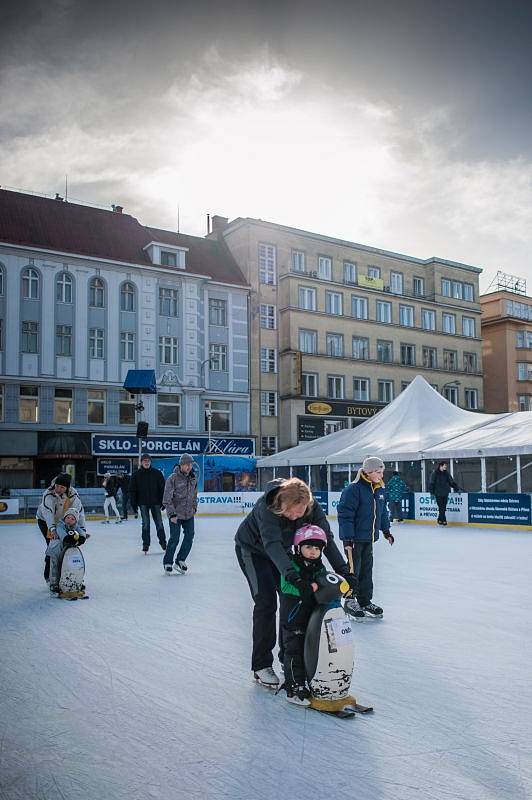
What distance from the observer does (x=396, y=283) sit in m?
54.9

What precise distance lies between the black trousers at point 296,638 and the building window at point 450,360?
52843mm

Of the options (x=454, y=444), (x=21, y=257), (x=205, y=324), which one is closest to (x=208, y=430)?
(x=205, y=324)

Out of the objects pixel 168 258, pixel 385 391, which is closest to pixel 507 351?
pixel 385 391

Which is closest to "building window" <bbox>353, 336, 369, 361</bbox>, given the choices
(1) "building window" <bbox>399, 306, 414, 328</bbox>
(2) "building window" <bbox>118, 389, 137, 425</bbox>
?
(1) "building window" <bbox>399, 306, 414, 328</bbox>

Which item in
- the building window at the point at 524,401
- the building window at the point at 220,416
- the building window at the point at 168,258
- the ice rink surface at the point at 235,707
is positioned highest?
the building window at the point at 168,258

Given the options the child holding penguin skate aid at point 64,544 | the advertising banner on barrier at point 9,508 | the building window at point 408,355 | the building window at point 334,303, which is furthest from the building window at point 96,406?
the child holding penguin skate aid at point 64,544

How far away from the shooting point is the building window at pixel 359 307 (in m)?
51.1

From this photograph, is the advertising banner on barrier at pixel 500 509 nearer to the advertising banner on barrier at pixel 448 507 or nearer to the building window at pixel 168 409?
the advertising banner on barrier at pixel 448 507

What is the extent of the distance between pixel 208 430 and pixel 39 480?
10013 millimetres

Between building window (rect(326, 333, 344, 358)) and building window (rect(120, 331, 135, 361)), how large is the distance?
13651mm

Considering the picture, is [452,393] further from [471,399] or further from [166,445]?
[166,445]

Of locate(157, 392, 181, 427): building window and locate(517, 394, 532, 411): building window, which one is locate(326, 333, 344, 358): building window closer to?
locate(157, 392, 181, 427): building window

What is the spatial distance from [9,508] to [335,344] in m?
26.7

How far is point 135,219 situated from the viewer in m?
47.0
